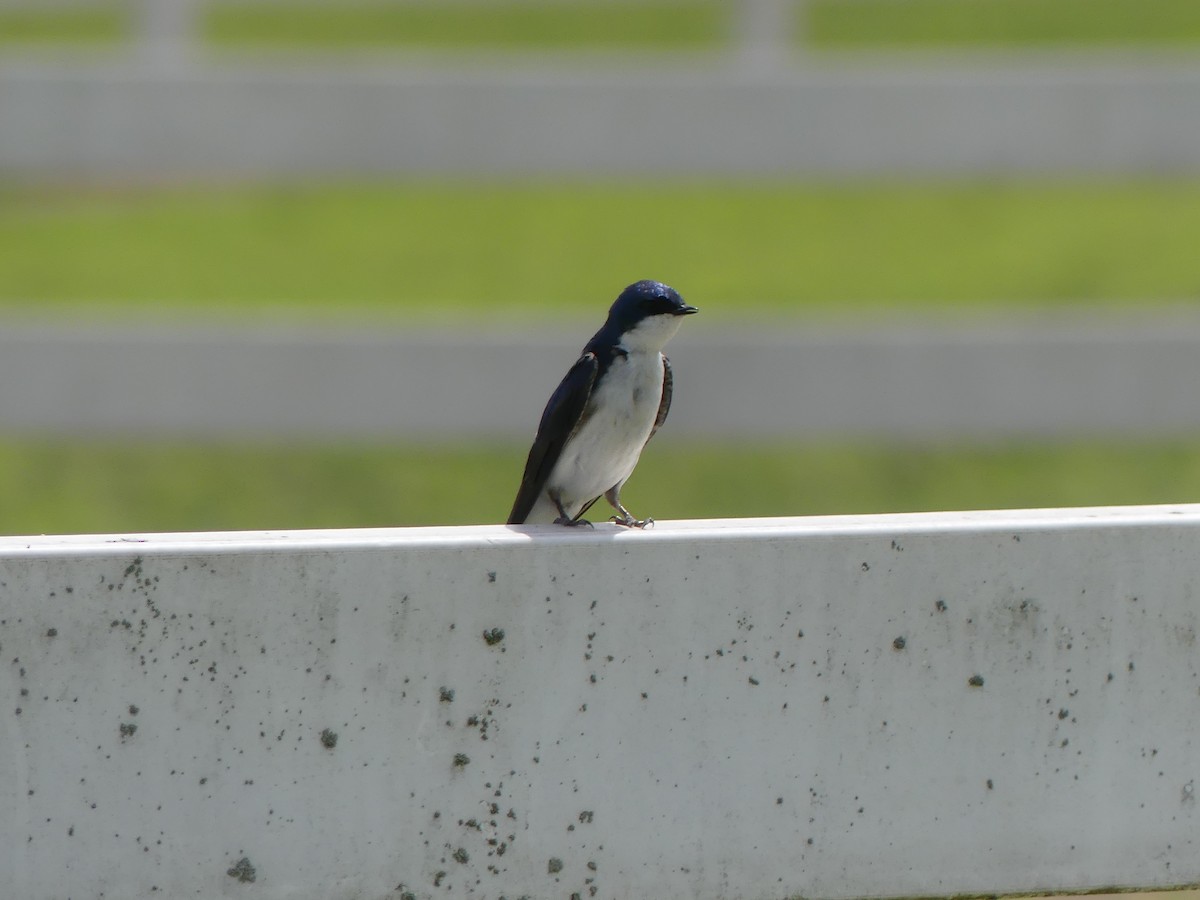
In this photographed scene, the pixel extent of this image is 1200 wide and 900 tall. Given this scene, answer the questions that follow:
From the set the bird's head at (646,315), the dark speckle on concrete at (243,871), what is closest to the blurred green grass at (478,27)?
the bird's head at (646,315)

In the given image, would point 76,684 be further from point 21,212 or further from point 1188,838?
point 21,212

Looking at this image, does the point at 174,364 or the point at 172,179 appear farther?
the point at 172,179

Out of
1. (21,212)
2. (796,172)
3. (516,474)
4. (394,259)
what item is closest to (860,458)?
(516,474)

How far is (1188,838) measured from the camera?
3025 mm

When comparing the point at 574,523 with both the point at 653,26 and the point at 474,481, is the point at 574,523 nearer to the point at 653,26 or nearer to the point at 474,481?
the point at 474,481

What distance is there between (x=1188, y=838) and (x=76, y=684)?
77.7 inches

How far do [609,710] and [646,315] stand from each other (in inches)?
42.8

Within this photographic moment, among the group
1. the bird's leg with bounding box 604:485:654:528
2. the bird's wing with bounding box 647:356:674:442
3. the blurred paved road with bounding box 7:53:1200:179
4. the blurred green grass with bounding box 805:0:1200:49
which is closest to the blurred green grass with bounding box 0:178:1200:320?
the blurred green grass with bounding box 805:0:1200:49

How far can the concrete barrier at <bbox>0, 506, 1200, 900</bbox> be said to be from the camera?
2.78 m

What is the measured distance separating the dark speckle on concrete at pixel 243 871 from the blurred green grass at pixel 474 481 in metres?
6.27

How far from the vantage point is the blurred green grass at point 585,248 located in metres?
14.1

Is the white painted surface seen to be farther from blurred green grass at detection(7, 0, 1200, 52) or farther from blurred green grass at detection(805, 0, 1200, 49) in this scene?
blurred green grass at detection(805, 0, 1200, 49)

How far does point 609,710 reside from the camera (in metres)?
2.89

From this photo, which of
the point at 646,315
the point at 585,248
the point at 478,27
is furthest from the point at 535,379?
the point at 478,27
